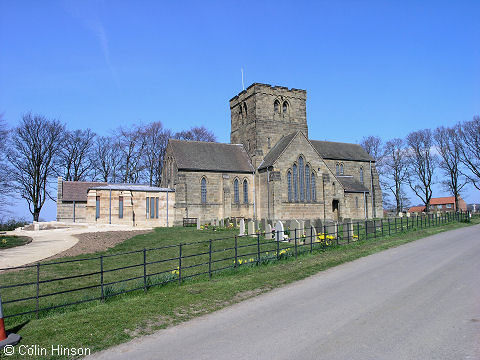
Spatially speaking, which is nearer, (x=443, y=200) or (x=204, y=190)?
(x=204, y=190)

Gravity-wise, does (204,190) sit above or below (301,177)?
below

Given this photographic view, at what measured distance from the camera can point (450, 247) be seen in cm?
1733

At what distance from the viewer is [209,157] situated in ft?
132

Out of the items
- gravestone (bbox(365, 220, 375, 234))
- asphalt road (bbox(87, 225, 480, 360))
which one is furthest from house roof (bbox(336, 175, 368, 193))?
asphalt road (bbox(87, 225, 480, 360))

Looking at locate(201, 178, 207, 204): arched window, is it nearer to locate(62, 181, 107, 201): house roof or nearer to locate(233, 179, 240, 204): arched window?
locate(233, 179, 240, 204): arched window

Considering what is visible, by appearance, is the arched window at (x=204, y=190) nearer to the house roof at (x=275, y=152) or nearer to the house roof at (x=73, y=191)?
the house roof at (x=275, y=152)

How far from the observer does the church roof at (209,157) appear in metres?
38.4

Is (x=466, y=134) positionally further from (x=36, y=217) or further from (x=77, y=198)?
(x=36, y=217)

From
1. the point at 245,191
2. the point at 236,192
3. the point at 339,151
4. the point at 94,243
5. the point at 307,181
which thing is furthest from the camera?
the point at 339,151

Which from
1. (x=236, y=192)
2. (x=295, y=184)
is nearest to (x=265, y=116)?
(x=295, y=184)

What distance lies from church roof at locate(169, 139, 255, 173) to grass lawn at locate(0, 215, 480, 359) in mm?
25691

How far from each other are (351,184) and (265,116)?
16.0 meters

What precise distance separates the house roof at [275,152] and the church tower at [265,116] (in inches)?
23.6

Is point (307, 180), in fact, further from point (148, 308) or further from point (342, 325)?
point (342, 325)
